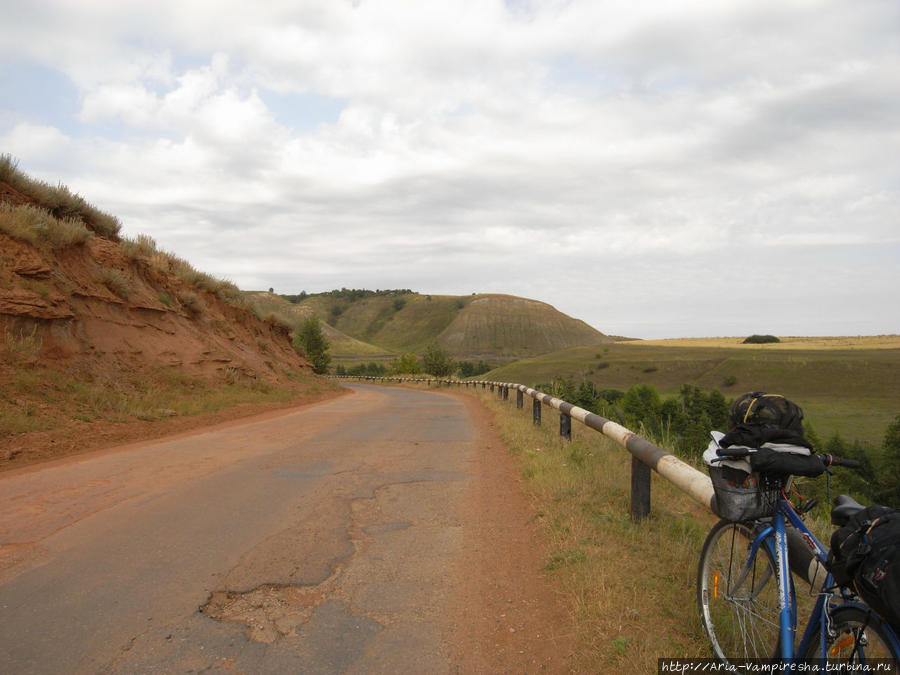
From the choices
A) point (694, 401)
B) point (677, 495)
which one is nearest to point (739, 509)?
point (677, 495)

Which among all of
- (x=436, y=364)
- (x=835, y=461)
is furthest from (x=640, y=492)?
(x=436, y=364)

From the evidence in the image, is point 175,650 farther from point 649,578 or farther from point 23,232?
point 23,232

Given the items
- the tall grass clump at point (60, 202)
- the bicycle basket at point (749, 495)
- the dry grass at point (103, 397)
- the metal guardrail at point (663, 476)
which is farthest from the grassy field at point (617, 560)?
the tall grass clump at point (60, 202)

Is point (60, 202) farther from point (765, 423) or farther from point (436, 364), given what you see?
point (436, 364)

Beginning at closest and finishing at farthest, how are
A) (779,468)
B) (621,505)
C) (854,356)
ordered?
(779,468)
(621,505)
(854,356)

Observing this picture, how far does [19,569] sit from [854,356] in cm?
9612

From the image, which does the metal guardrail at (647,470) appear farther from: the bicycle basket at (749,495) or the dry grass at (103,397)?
the dry grass at (103,397)

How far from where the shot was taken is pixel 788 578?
255 cm

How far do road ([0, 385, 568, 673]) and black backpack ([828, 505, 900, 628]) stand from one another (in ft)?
5.28

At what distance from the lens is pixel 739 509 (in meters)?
2.71

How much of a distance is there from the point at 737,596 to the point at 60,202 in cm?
1897

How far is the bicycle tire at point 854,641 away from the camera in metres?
1.96

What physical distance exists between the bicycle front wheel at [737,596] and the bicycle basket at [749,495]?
243mm

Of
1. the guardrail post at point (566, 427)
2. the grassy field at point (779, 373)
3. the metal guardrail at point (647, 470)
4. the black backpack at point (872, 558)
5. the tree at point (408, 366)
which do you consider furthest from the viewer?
the tree at point (408, 366)
